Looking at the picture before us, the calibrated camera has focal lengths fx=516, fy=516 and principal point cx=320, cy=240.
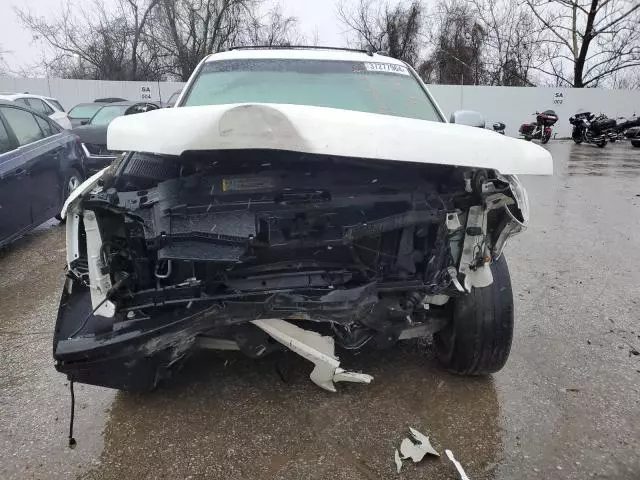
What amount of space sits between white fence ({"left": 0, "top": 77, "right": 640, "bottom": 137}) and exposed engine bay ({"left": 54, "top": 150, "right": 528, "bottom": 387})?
69.3 feet

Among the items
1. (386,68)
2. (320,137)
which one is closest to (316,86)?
(386,68)

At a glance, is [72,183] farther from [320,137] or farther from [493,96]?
[493,96]

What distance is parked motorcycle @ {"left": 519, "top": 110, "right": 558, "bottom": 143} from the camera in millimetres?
19125

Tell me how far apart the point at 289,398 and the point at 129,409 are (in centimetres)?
84

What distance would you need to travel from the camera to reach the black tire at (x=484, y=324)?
272 centimetres

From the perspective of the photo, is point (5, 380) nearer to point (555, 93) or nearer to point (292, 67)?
point (292, 67)

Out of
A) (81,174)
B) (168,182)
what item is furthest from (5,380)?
(81,174)

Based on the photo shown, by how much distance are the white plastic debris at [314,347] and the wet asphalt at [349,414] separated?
15cm

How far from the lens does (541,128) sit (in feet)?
63.5

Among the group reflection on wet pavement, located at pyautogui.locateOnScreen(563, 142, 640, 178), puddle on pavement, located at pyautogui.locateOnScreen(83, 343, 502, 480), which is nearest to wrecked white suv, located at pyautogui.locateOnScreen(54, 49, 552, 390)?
puddle on pavement, located at pyautogui.locateOnScreen(83, 343, 502, 480)

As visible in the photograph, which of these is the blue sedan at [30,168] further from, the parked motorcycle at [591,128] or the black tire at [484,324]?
the parked motorcycle at [591,128]

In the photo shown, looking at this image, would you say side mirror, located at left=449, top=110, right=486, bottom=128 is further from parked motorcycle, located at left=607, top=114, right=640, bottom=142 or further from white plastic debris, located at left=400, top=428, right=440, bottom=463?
parked motorcycle, located at left=607, top=114, right=640, bottom=142

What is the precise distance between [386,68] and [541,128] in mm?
17560

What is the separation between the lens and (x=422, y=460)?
2.34 m
